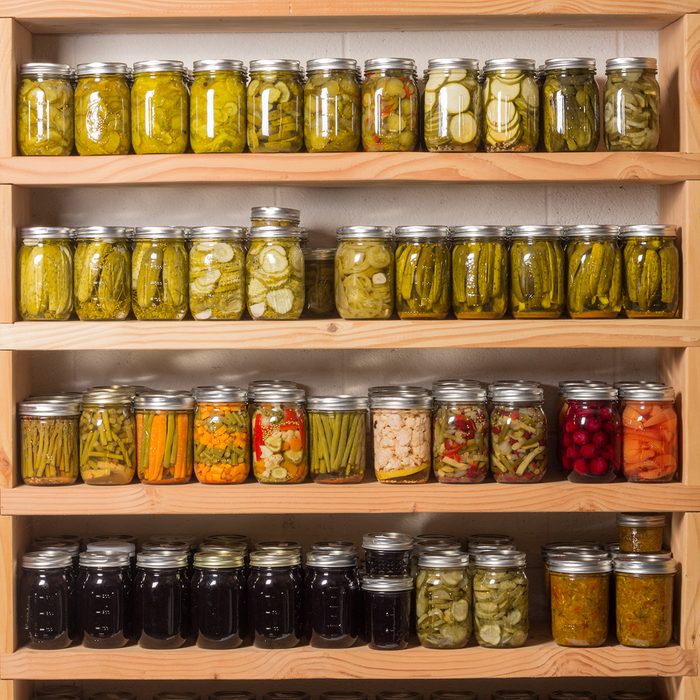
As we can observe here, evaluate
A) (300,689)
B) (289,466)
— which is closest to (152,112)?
(289,466)

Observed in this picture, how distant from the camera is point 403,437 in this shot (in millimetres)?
2043

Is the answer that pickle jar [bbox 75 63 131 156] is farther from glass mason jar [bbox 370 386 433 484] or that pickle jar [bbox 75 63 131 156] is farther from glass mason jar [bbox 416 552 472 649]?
glass mason jar [bbox 416 552 472 649]

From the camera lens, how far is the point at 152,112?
2041mm

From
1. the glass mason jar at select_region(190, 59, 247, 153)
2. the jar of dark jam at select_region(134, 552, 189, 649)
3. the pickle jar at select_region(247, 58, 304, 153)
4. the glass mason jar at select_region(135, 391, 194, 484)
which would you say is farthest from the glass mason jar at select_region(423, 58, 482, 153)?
the jar of dark jam at select_region(134, 552, 189, 649)

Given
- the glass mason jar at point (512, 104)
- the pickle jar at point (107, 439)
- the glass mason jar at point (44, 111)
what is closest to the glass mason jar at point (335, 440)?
the pickle jar at point (107, 439)

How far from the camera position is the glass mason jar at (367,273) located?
2.03m

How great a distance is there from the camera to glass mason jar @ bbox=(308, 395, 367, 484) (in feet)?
6.73

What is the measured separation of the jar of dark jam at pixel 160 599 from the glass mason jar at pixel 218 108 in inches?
30.2

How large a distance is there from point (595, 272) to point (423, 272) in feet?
1.04

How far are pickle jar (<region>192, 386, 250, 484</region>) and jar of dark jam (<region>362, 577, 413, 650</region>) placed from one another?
0.32m

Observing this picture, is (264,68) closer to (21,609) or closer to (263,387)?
(263,387)

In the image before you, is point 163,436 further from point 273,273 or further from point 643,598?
point 643,598

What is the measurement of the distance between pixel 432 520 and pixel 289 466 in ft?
1.33

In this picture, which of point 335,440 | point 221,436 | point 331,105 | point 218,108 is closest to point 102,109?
point 218,108
